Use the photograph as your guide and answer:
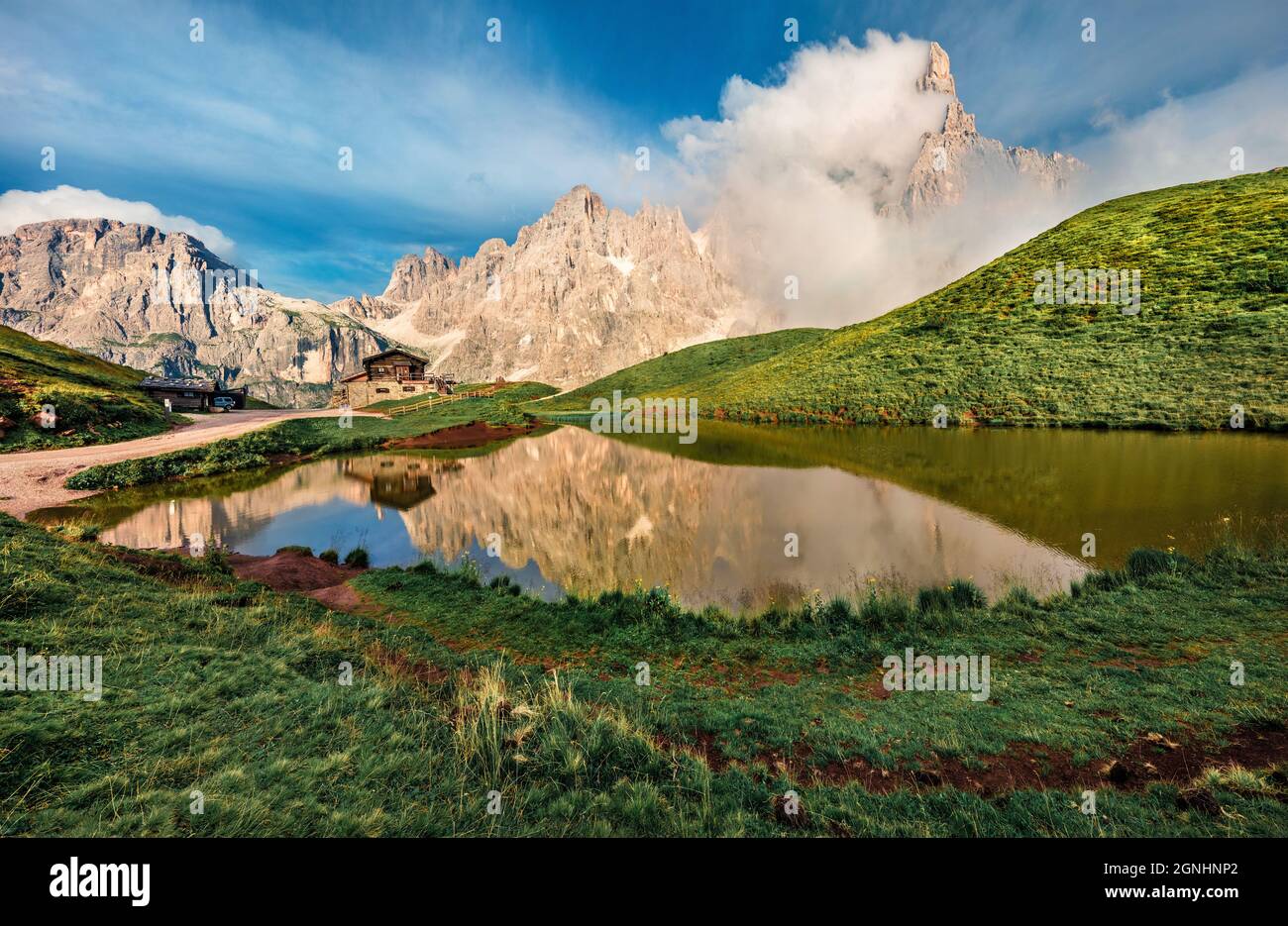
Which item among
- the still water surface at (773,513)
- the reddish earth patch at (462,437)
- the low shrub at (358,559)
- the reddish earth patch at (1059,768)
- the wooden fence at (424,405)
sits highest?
the wooden fence at (424,405)

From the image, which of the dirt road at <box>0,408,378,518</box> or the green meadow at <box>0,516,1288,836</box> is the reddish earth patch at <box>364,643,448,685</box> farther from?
the dirt road at <box>0,408,378,518</box>

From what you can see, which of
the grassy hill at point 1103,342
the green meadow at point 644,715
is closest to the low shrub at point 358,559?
the green meadow at point 644,715

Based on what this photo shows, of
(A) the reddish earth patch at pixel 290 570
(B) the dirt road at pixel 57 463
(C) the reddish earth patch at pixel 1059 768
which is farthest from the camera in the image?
(B) the dirt road at pixel 57 463

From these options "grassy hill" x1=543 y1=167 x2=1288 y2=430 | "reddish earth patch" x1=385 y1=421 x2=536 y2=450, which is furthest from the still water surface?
"reddish earth patch" x1=385 y1=421 x2=536 y2=450

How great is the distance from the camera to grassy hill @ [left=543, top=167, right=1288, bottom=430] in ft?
116

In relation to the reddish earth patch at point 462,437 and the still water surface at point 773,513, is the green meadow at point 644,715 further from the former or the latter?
the reddish earth patch at point 462,437

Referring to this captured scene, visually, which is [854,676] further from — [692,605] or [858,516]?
[858,516]

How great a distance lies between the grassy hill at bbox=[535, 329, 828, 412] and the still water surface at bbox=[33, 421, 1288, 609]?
79.5m

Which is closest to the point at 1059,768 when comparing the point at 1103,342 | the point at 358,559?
the point at 358,559

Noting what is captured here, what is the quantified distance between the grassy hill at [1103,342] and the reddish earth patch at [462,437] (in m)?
34.9

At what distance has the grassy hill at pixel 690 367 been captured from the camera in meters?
116

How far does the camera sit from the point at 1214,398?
3228 centimetres

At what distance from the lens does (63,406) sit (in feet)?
114
